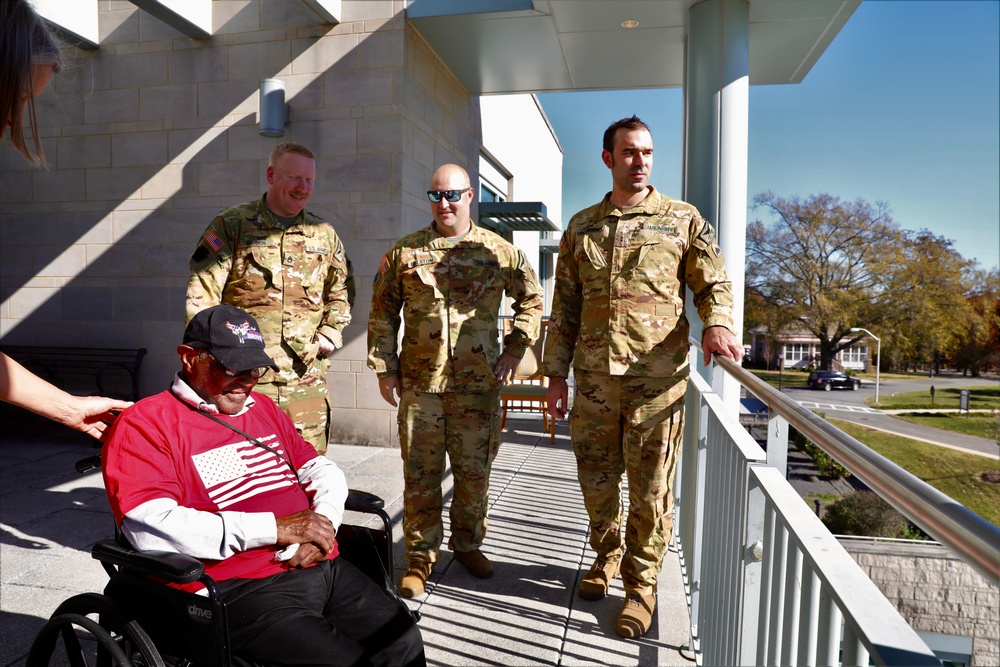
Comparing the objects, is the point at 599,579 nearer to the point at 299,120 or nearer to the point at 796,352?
the point at 299,120

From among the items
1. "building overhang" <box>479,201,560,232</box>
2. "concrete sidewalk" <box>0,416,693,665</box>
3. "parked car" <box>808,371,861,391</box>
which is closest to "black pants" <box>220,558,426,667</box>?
"concrete sidewalk" <box>0,416,693,665</box>

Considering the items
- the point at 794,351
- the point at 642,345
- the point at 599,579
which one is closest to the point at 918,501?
the point at 642,345

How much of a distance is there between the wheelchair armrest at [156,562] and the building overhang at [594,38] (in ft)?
16.1

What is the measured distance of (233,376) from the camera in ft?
6.17

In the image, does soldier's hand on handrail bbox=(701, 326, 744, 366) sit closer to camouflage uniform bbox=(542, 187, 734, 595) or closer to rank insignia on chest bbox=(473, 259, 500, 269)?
camouflage uniform bbox=(542, 187, 734, 595)

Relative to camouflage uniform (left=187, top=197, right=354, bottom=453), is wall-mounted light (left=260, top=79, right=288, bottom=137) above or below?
above

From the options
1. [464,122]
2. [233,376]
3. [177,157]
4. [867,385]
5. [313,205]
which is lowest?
[867,385]

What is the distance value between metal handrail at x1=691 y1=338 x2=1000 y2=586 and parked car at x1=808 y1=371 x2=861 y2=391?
42.0 metres

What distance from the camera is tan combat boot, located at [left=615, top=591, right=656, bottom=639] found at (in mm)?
2598

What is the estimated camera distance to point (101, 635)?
1.51 meters

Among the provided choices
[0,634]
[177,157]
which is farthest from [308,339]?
[177,157]

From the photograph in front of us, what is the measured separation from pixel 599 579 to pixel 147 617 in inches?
75.0

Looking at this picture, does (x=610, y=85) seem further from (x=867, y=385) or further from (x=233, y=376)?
(x=867, y=385)

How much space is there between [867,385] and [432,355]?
44.4 meters
